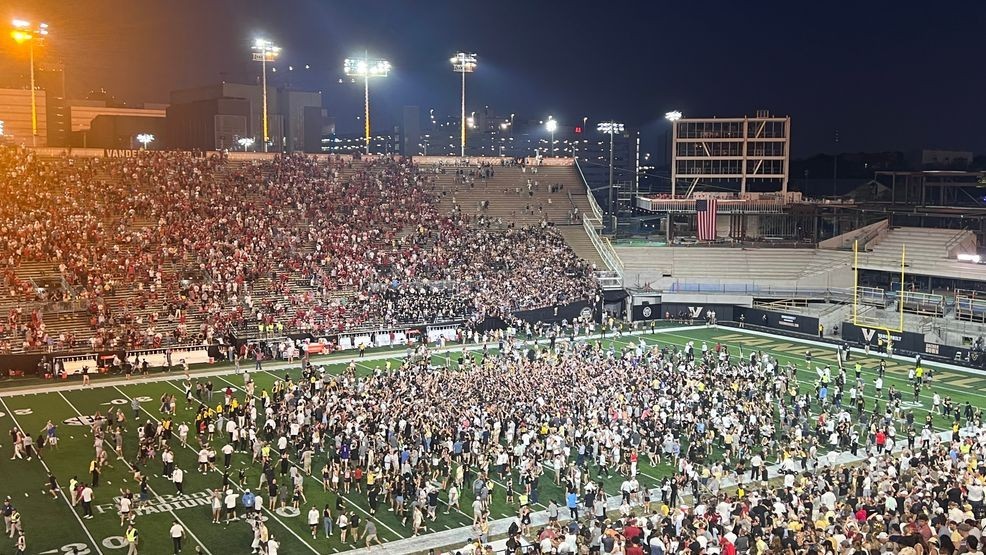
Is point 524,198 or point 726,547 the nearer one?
point 726,547

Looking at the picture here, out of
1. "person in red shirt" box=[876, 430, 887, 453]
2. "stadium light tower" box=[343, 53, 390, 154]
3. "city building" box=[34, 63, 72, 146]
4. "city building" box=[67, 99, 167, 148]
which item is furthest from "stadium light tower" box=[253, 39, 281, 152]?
"person in red shirt" box=[876, 430, 887, 453]

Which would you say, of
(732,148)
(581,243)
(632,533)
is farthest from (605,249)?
(632,533)

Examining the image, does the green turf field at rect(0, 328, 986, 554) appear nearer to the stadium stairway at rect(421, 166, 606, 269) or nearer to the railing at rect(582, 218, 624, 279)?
the railing at rect(582, 218, 624, 279)

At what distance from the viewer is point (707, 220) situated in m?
58.9

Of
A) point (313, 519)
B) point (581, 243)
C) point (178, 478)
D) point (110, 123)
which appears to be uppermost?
point (110, 123)

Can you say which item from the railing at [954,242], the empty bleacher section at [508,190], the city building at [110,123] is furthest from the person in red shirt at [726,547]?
the city building at [110,123]

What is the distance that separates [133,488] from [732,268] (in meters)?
41.2

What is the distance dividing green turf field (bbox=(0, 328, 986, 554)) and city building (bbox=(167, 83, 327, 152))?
58076mm

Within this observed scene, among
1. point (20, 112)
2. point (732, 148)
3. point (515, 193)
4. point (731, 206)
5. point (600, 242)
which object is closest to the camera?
point (600, 242)

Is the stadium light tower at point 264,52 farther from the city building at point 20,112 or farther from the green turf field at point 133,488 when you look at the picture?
the green turf field at point 133,488

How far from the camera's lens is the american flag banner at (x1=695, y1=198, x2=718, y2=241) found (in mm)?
58688

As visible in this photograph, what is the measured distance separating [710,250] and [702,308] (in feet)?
24.7

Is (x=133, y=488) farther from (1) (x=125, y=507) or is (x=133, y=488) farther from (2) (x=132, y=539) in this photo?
(2) (x=132, y=539)

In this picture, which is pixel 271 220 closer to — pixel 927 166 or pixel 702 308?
pixel 702 308
